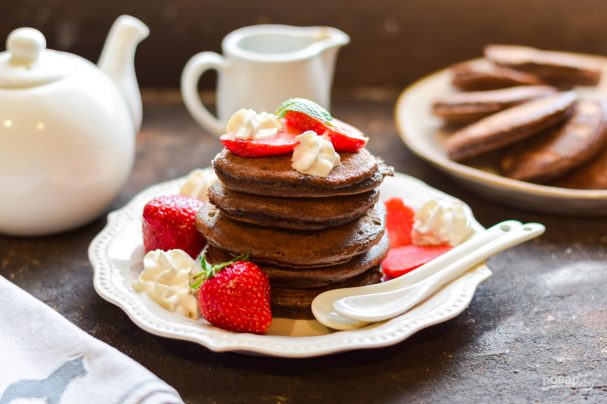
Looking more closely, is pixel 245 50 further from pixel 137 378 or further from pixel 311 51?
pixel 137 378

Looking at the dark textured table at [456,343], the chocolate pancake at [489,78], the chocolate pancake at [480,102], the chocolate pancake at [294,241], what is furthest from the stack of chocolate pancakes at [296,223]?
the chocolate pancake at [489,78]

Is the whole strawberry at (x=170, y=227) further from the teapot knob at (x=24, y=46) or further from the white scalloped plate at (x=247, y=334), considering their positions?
the teapot knob at (x=24, y=46)

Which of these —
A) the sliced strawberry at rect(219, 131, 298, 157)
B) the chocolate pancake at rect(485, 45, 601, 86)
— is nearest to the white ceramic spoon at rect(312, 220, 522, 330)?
the sliced strawberry at rect(219, 131, 298, 157)

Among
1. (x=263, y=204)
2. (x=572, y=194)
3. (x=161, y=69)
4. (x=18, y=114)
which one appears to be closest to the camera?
(x=263, y=204)

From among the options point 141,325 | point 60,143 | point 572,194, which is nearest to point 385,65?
point 572,194

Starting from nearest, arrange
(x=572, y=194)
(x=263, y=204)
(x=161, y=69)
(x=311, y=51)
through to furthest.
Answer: (x=263, y=204) → (x=572, y=194) → (x=311, y=51) → (x=161, y=69)

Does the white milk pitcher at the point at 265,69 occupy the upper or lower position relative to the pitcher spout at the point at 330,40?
lower

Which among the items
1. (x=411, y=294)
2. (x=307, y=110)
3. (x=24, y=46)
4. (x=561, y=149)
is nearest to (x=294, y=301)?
(x=411, y=294)
